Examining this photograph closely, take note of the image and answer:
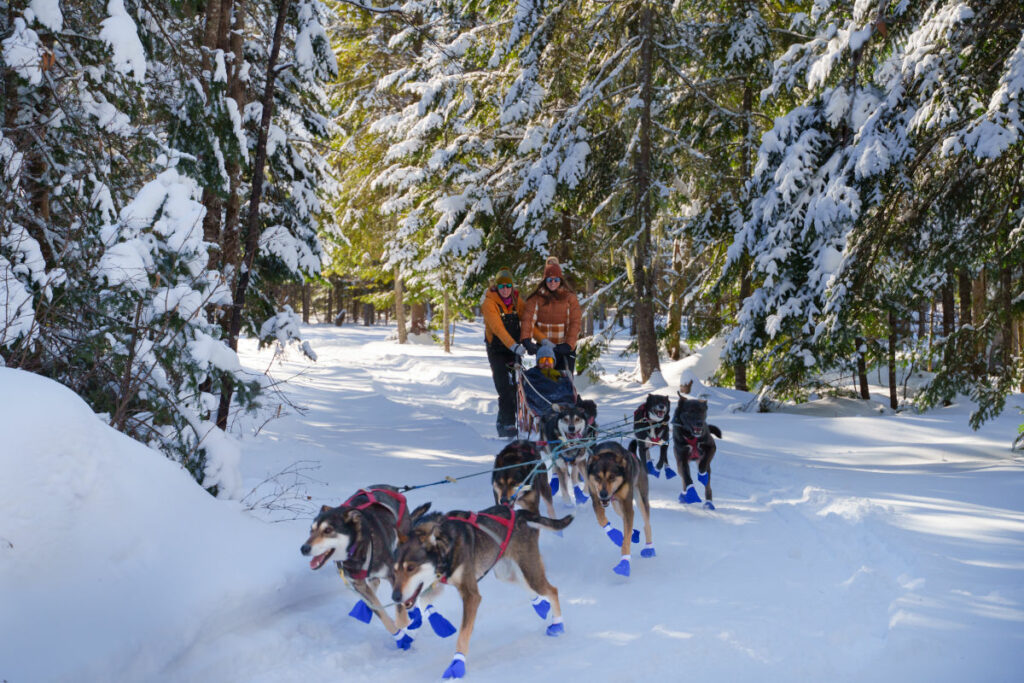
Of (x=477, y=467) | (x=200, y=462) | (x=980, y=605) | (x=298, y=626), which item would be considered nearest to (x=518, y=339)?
(x=477, y=467)

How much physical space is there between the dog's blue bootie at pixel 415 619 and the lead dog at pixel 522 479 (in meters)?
1.11

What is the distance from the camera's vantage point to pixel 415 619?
4.25 meters

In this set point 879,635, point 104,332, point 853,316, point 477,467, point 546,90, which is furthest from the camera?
point 546,90

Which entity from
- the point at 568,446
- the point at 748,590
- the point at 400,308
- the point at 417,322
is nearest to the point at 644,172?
the point at 568,446

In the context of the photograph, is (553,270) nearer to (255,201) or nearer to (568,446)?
(568,446)

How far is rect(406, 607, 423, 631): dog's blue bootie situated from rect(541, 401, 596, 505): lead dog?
2376 mm

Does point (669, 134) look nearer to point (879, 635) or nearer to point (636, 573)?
point (636, 573)

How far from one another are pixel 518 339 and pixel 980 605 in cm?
651

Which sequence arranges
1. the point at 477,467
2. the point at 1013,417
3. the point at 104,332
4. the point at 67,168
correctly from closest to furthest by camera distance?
the point at 104,332 < the point at 67,168 < the point at 477,467 < the point at 1013,417

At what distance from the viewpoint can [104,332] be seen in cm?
488

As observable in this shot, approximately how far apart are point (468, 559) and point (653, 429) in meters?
4.39

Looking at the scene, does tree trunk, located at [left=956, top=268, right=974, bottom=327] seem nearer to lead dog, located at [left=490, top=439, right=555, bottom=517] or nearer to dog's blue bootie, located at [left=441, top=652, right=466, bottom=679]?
lead dog, located at [left=490, top=439, right=555, bottom=517]

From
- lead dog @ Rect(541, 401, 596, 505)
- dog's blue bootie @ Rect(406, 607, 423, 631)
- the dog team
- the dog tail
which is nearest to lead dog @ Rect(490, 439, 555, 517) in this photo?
the dog team

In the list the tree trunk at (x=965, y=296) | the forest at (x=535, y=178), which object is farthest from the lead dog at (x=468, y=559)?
the tree trunk at (x=965, y=296)
